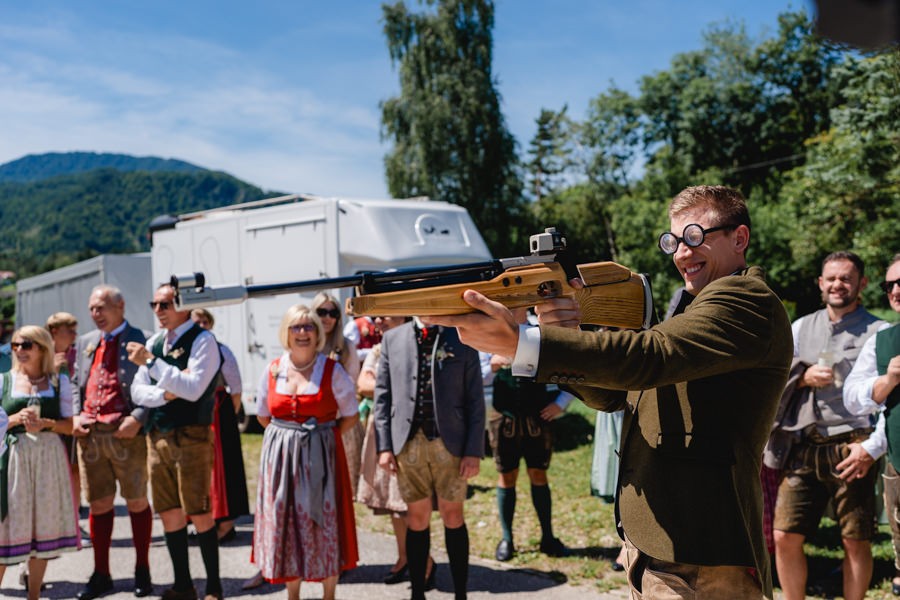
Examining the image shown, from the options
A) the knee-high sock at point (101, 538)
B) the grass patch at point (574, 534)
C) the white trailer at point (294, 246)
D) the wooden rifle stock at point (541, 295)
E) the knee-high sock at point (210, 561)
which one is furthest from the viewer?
the white trailer at point (294, 246)

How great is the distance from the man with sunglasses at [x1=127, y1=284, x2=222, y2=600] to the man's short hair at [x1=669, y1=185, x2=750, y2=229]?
3858 mm

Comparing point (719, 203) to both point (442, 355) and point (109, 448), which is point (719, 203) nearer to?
point (442, 355)

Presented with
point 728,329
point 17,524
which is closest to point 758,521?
point 728,329

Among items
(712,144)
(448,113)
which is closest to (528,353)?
(448,113)

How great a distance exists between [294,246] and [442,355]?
590 cm

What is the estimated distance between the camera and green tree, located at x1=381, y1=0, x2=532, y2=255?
3070 centimetres

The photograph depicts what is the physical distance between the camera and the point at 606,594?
533 cm

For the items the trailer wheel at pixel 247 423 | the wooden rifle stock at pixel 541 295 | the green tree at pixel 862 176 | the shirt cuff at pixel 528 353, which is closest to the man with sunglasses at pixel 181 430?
the wooden rifle stock at pixel 541 295

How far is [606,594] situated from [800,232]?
1962cm

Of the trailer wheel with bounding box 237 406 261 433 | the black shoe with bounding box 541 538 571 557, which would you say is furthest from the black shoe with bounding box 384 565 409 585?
the trailer wheel with bounding box 237 406 261 433

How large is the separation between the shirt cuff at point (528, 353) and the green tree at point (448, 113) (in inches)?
1153

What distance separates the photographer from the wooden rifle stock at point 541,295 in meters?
2.18

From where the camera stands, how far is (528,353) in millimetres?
2008

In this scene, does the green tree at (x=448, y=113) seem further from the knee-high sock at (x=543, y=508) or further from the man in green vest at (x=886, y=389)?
the man in green vest at (x=886, y=389)
